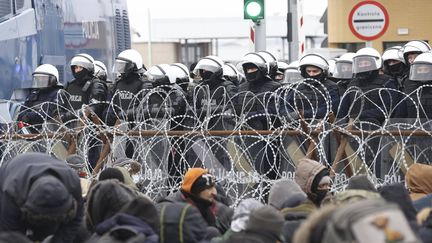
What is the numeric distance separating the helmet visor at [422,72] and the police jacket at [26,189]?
5.19 metres

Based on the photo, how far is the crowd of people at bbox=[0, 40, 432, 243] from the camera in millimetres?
6043

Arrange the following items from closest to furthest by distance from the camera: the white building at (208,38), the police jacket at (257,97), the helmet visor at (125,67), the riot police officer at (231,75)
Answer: the police jacket at (257,97) < the helmet visor at (125,67) < the riot police officer at (231,75) < the white building at (208,38)

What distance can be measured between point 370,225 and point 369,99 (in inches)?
282

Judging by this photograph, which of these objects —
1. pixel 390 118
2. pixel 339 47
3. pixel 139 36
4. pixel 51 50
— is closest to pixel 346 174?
pixel 390 118

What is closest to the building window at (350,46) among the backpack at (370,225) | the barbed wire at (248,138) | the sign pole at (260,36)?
the sign pole at (260,36)

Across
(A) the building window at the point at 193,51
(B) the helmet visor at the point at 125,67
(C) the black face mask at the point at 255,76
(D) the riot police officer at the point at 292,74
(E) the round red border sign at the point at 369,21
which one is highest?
(E) the round red border sign at the point at 369,21

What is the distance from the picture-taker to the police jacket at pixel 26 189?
681 centimetres

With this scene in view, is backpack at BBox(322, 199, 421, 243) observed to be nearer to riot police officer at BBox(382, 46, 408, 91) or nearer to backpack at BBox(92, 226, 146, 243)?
backpack at BBox(92, 226, 146, 243)

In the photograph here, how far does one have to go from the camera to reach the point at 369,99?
11.4 meters

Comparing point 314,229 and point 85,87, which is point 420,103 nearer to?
point 85,87

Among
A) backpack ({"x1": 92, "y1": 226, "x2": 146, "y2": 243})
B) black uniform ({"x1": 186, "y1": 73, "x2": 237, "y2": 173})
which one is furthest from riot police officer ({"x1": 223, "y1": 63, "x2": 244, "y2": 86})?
backpack ({"x1": 92, "y1": 226, "x2": 146, "y2": 243})

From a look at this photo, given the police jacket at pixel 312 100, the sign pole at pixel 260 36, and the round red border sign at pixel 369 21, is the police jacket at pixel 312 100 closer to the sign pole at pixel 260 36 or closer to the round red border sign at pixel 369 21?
the round red border sign at pixel 369 21

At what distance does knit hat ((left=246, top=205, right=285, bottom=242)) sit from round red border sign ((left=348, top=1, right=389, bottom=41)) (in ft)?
28.5

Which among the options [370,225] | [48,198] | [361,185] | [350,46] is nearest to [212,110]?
[361,185]
